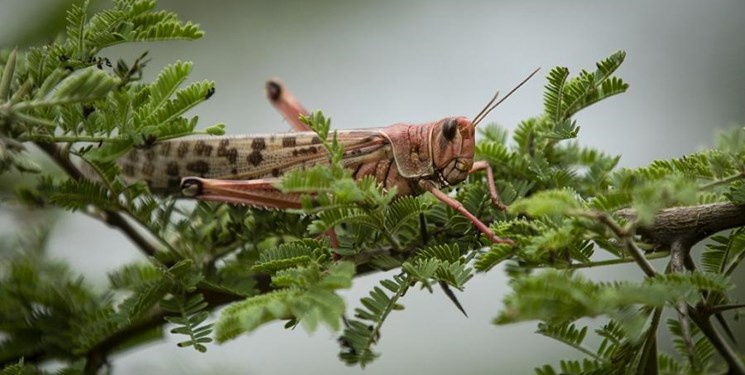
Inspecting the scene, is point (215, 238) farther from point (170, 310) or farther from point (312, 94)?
point (312, 94)

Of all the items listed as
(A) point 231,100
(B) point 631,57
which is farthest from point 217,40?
(B) point 631,57

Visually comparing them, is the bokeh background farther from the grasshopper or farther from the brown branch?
the brown branch

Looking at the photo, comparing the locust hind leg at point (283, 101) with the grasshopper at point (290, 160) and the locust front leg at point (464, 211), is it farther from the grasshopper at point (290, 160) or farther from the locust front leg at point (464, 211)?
the locust front leg at point (464, 211)

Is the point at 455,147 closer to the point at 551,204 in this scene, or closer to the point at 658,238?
the point at 658,238

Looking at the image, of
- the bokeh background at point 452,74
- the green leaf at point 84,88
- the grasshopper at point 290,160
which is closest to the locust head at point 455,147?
the grasshopper at point 290,160

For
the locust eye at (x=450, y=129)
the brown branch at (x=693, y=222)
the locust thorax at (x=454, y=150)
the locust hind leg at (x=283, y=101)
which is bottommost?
the brown branch at (x=693, y=222)

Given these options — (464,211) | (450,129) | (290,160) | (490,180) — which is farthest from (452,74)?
(464,211)
